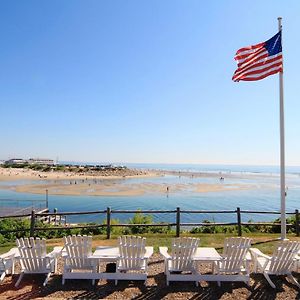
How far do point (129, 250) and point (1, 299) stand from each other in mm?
2473

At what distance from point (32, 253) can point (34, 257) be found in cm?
9

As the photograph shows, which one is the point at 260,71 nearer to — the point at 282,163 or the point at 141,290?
the point at 282,163

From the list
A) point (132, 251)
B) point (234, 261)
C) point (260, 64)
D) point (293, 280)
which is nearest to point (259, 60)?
point (260, 64)

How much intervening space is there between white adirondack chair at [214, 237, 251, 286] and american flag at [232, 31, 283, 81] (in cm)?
496

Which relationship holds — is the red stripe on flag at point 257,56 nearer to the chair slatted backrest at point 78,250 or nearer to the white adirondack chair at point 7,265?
the chair slatted backrest at point 78,250

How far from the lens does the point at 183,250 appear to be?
6543 millimetres

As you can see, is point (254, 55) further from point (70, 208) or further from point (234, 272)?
point (70, 208)

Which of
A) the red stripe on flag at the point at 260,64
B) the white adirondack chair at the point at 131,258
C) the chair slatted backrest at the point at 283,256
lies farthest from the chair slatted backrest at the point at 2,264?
the red stripe on flag at the point at 260,64

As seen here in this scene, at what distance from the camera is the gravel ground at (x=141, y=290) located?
6.04 meters

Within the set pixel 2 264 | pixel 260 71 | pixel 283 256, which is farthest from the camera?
pixel 260 71

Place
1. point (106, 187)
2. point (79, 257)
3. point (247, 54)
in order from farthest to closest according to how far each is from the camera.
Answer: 1. point (106, 187)
2. point (247, 54)
3. point (79, 257)

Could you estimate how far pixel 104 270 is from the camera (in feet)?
24.1

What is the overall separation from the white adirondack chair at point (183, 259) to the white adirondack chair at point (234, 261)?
545 mm

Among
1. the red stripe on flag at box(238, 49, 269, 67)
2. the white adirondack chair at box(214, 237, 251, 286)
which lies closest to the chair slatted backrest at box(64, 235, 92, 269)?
the white adirondack chair at box(214, 237, 251, 286)
